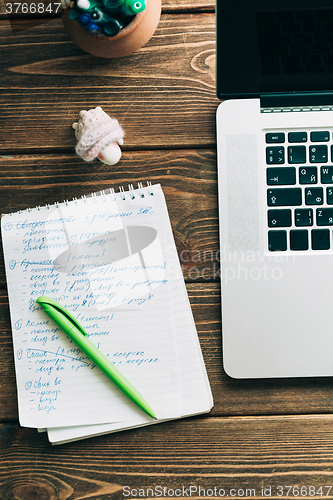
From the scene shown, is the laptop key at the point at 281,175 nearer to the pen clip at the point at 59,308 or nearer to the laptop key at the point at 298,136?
the laptop key at the point at 298,136

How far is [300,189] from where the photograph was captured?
18.1 inches

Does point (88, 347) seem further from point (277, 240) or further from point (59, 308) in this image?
point (277, 240)

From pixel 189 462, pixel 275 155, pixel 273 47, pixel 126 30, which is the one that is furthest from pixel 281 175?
pixel 189 462

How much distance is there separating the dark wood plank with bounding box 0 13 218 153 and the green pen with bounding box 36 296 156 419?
0.22 metres

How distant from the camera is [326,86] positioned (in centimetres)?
45

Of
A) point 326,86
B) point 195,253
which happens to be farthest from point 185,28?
point 195,253

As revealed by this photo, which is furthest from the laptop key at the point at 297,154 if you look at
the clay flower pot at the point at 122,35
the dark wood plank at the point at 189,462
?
the dark wood plank at the point at 189,462

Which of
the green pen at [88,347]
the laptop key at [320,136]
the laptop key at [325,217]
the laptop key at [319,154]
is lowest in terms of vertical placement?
the green pen at [88,347]

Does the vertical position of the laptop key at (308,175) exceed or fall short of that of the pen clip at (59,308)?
it exceeds it

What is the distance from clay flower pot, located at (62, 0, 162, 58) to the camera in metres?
0.42

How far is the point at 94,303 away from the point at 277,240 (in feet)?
0.86

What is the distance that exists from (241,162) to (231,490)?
45 cm

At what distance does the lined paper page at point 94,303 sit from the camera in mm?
490

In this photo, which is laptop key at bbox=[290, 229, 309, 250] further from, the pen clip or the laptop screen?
the pen clip
